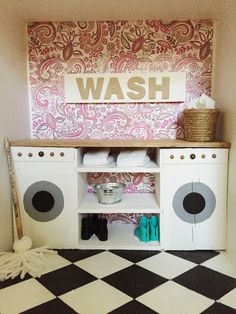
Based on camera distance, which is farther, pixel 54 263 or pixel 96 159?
pixel 96 159

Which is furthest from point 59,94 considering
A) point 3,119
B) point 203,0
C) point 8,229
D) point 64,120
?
point 203,0

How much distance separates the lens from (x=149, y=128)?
7.41 ft

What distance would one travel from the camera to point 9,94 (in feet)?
6.33

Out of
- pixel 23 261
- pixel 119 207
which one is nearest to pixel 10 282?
pixel 23 261

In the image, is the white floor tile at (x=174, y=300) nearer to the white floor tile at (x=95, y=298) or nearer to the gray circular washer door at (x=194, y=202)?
the white floor tile at (x=95, y=298)

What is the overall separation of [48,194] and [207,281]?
1.13 meters

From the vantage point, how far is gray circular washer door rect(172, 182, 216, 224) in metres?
1.85

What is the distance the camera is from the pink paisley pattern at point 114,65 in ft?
7.13

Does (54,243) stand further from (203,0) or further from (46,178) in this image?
(203,0)

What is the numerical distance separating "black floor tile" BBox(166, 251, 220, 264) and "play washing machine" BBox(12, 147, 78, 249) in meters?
0.72

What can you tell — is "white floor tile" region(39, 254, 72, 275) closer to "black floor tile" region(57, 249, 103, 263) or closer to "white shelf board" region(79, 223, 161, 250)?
"black floor tile" region(57, 249, 103, 263)

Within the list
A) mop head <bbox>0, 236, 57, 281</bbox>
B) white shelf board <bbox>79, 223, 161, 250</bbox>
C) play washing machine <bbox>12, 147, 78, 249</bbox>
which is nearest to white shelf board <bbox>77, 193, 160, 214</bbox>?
play washing machine <bbox>12, 147, 78, 249</bbox>

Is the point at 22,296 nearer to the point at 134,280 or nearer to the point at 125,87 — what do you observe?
the point at 134,280

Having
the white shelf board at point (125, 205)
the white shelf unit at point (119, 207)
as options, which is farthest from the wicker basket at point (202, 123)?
the white shelf board at point (125, 205)
